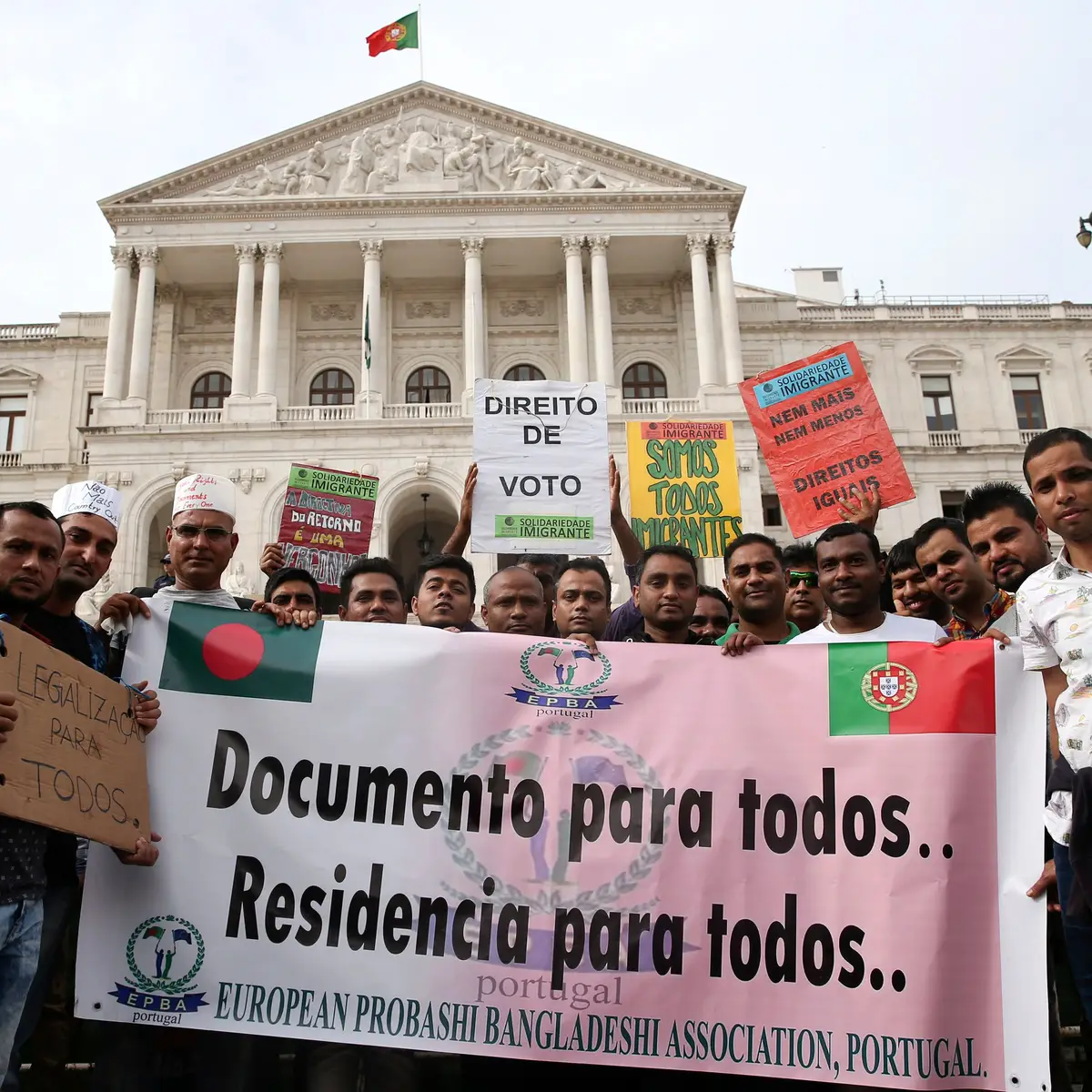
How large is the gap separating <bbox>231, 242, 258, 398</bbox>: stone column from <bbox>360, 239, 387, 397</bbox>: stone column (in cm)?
363

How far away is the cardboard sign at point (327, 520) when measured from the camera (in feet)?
37.8

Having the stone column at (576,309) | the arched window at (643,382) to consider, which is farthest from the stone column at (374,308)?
the arched window at (643,382)

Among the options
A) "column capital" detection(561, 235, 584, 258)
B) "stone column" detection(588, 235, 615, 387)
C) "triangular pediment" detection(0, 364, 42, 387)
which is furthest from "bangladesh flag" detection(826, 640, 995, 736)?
"triangular pediment" detection(0, 364, 42, 387)

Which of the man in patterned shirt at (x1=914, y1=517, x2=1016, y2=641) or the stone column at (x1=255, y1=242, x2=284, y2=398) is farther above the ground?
the stone column at (x1=255, y1=242, x2=284, y2=398)

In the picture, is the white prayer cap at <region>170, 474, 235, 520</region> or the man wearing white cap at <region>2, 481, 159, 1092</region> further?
the white prayer cap at <region>170, 474, 235, 520</region>

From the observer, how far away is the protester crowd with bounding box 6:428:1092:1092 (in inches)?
151

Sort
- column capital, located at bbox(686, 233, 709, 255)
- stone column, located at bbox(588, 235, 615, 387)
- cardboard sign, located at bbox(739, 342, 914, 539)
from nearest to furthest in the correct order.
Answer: cardboard sign, located at bbox(739, 342, 914, 539) → stone column, located at bbox(588, 235, 615, 387) → column capital, located at bbox(686, 233, 709, 255)

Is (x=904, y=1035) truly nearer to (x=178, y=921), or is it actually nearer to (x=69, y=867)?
(x=178, y=921)

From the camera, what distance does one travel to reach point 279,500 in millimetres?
30047

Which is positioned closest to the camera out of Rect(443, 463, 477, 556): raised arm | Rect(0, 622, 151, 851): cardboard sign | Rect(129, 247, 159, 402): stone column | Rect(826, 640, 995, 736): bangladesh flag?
Rect(0, 622, 151, 851): cardboard sign

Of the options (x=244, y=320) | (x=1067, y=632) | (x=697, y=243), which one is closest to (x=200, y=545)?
(x=1067, y=632)

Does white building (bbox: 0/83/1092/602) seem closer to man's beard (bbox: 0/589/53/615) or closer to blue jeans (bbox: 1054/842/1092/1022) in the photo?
man's beard (bbox: 0/589/53/615)

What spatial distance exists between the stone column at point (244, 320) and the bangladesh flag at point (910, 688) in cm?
2956

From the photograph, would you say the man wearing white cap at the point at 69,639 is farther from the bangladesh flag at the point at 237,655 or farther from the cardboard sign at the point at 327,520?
the cardboard sign at the point at 327,520
